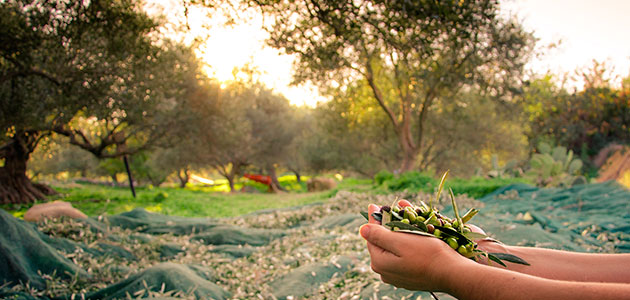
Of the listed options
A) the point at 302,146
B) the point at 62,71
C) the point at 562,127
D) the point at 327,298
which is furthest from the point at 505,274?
the point at 302,146

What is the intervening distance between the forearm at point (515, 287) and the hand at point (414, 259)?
0.05m

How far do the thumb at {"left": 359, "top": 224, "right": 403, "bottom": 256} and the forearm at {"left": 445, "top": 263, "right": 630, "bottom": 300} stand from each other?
27cm

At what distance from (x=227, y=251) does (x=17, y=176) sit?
11172 mm

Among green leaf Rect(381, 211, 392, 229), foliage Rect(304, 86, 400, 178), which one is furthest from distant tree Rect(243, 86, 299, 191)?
green leaf Rect(381, 211, 392, 229)

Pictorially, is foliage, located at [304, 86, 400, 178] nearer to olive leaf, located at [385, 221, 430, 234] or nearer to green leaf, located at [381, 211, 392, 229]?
green leaf, located at [381, 211, 392, 229]

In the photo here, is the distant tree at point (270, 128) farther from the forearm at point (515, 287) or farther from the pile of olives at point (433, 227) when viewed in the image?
the forearm at point (515, 287)

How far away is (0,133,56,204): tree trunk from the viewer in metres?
12.8

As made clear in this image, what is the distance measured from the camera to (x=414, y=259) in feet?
5.86

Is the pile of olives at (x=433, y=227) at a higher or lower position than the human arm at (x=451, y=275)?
higher

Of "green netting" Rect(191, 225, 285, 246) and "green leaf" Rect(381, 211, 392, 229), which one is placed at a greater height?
"green leaf" Rect(381, 211, 392, 229)

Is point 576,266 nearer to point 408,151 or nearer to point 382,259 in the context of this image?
point 382,259

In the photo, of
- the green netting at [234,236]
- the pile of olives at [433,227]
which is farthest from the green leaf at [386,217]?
the green netting at [234,236]

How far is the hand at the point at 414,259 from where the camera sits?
5.67 ft

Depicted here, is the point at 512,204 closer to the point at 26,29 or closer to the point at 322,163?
the point at 26,29
